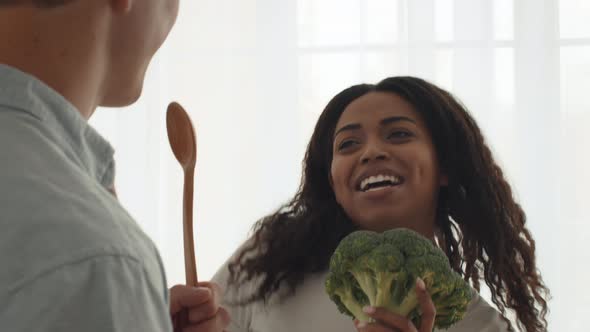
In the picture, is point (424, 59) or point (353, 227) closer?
point (353, 227)

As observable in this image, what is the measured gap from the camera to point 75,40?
0.51m

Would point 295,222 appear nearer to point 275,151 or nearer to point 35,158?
point 275,151

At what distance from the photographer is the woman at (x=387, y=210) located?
4.94 ft

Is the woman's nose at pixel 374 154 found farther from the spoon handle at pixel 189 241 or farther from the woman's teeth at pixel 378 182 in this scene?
the spoon handle at pixel 189 241

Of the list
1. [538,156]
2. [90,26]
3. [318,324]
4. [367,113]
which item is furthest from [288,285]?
[538,156]

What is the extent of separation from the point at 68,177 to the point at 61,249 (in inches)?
2.1

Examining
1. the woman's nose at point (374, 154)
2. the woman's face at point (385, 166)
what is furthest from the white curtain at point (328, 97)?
the woman's nose at point (374, 154)

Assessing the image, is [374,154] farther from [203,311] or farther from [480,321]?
[203,311]

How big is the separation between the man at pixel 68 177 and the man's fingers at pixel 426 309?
0.75 meters

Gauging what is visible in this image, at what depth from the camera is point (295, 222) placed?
1.72m

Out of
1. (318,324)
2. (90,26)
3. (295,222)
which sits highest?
(90,26)

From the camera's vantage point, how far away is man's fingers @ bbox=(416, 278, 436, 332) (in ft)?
4.09

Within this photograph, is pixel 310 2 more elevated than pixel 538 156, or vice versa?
pixel 310 2

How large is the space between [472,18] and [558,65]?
11.5 inches
